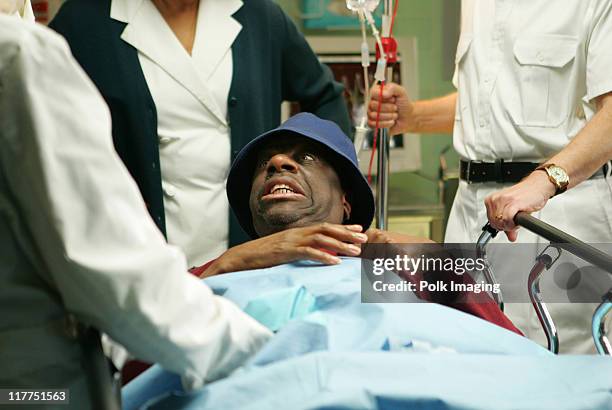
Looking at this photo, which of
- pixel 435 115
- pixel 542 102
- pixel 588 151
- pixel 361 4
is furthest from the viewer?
pixel 435 115

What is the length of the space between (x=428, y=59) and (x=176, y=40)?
1.77 meters

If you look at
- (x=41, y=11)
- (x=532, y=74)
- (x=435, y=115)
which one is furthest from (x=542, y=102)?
(x=41, y=11)

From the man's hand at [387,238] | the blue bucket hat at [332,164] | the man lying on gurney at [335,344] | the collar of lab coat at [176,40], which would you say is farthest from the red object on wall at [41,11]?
the man's hand at [387,238]

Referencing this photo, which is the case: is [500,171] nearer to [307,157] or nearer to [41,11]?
[307,157]

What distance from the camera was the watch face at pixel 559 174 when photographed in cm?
205

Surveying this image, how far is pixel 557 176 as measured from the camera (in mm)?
2057

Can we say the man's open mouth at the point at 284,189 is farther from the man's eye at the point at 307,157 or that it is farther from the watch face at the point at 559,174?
the watch face at the point at 559,174

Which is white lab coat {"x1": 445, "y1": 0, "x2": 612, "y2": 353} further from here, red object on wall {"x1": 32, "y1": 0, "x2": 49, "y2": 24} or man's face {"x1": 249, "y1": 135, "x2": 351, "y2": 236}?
red object on wall {"x1": 32, "y1": 0, "x2": 49, "y2": 24}

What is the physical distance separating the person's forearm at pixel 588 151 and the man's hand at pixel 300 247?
557mm

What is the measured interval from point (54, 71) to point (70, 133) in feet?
0.24

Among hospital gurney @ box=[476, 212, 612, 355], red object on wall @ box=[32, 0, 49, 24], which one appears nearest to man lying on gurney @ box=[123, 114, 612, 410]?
hospital gurney @ box=[476, 212, 612, 355]

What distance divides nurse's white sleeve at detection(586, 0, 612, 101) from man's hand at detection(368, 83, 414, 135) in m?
0.59

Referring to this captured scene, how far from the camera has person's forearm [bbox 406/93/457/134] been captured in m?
2.82

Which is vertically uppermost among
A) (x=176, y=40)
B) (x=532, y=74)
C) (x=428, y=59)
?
(x=176, y=40)
